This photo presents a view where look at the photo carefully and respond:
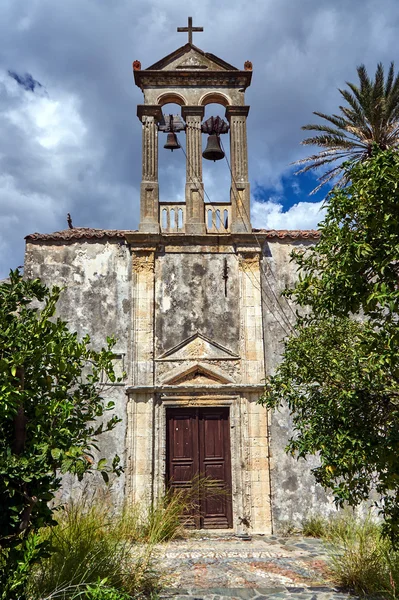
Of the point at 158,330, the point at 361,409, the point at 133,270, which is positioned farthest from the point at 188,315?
the point at 361,409

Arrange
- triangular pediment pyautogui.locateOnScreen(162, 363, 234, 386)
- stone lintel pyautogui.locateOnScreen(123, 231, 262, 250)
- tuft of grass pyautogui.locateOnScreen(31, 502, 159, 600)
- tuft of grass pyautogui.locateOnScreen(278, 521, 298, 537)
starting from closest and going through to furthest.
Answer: tuft of grass pyautogui.locateOnScreen(31, 502, 159, 600) < tuft of grass pyautogui.locateOnScreen(278, 521, 298, 537) < triangular pediment pyautogui.locateOnScreen(162, 363, 234, 386) < stone lintel pyautogui.locateOnScreen(123, 231, 262, 250)

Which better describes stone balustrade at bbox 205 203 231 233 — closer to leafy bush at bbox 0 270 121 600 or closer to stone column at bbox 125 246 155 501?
stone column at bbox 125 246 155 501

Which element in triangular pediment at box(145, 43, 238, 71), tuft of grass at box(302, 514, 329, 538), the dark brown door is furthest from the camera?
triangular pediment at box(145, 43, 238, 71)

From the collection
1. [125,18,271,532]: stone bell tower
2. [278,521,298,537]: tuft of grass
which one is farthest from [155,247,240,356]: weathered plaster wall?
[278,521,298,537]: tuft of grass

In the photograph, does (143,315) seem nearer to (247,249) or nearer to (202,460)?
(247,249)

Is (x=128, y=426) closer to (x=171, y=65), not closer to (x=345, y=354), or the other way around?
(x=345, y=354)

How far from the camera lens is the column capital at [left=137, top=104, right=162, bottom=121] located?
10.9 m

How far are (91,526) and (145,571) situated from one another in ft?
2.80

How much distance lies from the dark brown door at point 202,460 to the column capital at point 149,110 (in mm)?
5960

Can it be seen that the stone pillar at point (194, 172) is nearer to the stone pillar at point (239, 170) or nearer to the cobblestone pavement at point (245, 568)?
the stone pillar at point (239, 170)

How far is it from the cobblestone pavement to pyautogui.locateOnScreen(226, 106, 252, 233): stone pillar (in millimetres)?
5632

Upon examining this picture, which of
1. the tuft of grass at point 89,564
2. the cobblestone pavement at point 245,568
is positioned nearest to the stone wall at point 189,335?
the cobblestone pavement at point 245,568

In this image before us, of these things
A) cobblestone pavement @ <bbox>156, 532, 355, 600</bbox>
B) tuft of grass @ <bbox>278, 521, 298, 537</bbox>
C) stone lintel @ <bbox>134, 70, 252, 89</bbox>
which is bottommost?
cobblestone pavement @ <bbox>156, 532, 355, 600</bbox>

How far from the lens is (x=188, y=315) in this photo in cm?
1012
